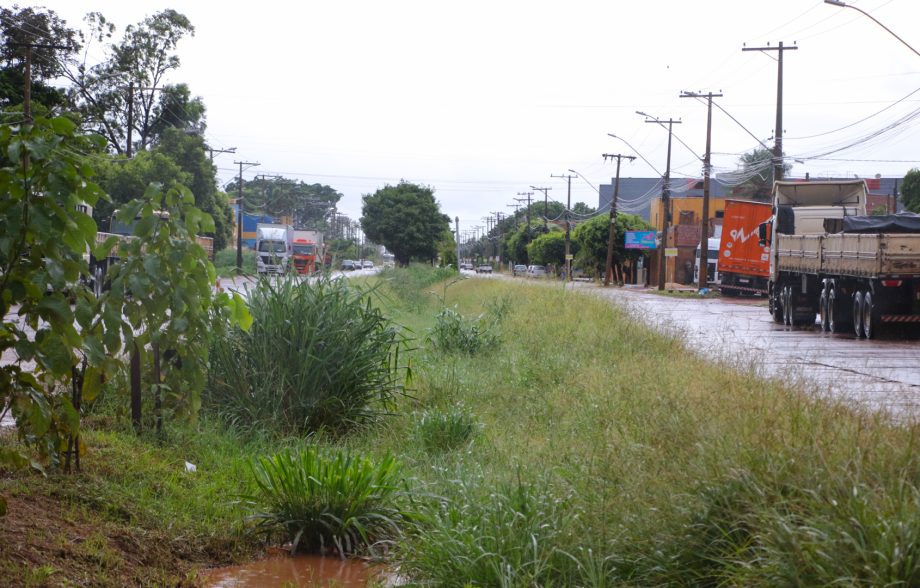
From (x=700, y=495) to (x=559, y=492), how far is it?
3.45ft

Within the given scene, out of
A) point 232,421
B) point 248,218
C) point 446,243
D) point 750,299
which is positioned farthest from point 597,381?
point 248,218

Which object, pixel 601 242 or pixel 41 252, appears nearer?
pixel 41 252

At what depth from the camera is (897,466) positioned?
13.2 ft

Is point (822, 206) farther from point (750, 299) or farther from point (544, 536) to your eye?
point (544, 536)

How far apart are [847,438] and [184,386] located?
4579 mm

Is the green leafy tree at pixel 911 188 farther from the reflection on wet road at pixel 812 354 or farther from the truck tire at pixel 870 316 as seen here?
the truck tire at pixel 870 316

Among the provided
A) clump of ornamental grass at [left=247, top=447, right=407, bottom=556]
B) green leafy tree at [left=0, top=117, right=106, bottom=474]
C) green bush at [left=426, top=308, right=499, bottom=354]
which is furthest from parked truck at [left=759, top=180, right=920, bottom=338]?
green leafy tree at [left=0, top=117, right=106, bottom=474]

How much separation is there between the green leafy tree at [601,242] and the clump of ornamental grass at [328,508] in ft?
220

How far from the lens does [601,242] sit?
7344 centimetres

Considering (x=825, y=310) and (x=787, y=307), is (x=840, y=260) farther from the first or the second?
(x=787, y=307)

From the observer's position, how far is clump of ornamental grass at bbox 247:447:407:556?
5574 mm

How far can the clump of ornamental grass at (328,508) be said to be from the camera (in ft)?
18.3

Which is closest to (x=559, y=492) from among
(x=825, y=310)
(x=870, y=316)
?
(x=870, y=316)

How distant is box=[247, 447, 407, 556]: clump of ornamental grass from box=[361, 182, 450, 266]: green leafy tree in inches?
2872
